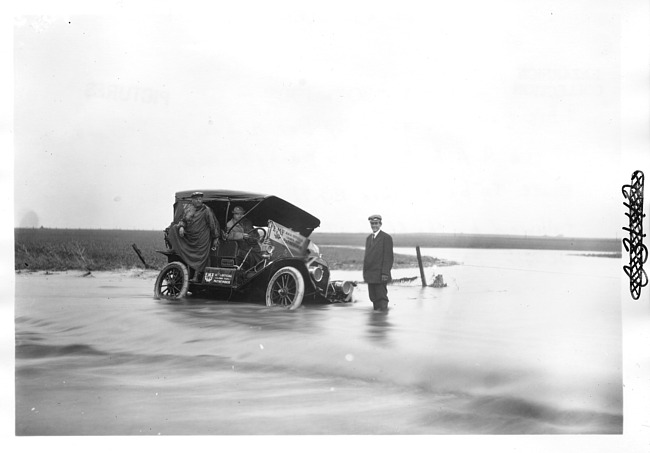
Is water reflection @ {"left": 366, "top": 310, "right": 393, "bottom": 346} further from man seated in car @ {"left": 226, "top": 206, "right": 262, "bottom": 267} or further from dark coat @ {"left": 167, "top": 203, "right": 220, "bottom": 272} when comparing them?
dark coat @ {"left": 167, "top": 203, "right": 220, "bottom": 272}

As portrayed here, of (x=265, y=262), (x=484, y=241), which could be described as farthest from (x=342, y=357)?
(x=484, y=241)

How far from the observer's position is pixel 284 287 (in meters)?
3.61

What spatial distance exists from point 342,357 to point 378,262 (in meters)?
0.62

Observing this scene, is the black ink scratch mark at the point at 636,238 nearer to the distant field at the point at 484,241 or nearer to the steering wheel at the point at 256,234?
the distant field at the point at 484,241

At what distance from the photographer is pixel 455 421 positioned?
3.36 m

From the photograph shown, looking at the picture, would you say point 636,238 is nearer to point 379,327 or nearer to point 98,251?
point 379,327

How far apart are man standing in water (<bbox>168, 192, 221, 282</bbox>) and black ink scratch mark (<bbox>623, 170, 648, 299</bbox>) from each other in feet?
8.31

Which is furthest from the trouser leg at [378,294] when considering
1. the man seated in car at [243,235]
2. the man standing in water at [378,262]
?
the man seated in car at [243,235]

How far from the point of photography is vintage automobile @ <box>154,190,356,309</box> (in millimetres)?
3621

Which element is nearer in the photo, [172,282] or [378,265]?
[378,265]

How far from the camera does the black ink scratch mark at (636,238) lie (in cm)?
362
